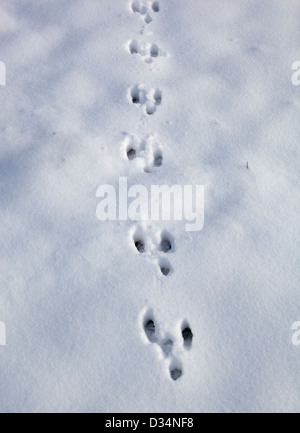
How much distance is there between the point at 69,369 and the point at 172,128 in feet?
4.96

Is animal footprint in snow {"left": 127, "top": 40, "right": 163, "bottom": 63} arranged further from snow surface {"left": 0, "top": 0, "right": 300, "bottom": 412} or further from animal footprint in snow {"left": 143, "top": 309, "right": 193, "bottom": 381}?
animal footprint in snow {"left": 143, "top": 309, "right": 193, "bottom": 381}

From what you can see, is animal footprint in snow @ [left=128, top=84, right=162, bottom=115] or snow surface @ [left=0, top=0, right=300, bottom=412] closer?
snow surface @ [left=0, top=0, right=300, bottom=412]

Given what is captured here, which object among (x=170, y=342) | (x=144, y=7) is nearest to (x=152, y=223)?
(x=170, y=342)

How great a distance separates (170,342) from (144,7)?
259 centimetres

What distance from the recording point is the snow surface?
175 centimetres

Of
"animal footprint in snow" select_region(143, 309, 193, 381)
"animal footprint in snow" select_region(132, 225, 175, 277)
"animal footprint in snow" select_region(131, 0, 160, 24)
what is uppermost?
"animal footprint in snow" select_region(131, 0, 160, 24)

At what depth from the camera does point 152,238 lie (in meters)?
2.13

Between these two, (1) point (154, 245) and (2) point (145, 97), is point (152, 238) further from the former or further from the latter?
(2) point (145, 97)

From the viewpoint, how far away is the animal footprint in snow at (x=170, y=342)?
1.77 metres

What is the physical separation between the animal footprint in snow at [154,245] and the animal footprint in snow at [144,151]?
16.5 inches

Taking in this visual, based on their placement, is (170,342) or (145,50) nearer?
(170,342)

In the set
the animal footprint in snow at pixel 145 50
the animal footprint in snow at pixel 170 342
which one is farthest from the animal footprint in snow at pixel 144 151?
the animal footprint in snow at pixel 170 342

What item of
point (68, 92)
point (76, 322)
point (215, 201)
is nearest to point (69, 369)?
point (76, 322)

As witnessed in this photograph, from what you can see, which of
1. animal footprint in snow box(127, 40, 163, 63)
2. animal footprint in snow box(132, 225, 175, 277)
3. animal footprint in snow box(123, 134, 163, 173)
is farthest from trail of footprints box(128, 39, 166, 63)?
animal footprint in snow box(132, 225, 175, 277)
